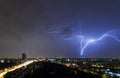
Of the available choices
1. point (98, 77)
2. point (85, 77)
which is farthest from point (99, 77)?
point (85, 77)

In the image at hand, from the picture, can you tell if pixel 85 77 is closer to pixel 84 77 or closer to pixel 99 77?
pixel 84 77

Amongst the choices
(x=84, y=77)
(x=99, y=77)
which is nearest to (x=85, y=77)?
(x=84, y=77)

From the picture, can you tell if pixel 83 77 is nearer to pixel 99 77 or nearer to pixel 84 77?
pixel 84 77

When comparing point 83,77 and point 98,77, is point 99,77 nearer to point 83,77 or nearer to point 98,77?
point 98,77
